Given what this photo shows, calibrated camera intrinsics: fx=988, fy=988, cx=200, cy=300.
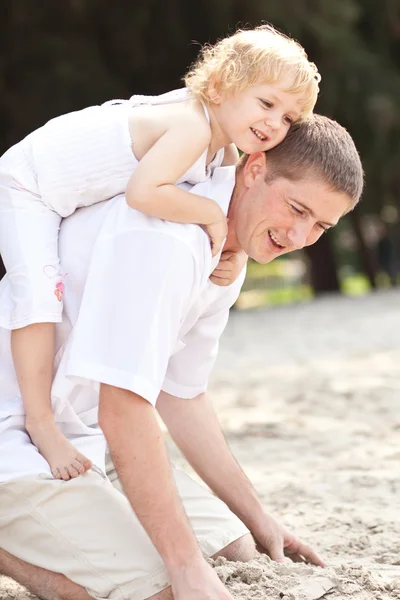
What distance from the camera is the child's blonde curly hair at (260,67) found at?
270 centimetres

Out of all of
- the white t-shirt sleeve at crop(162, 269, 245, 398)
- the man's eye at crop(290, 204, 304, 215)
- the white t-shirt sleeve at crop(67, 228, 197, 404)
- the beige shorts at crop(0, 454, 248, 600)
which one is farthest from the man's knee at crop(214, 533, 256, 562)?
the man's eye at crop(290, 204, 304, 215)

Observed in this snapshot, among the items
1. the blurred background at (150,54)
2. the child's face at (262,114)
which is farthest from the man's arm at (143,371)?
the blurred background at (150,54)

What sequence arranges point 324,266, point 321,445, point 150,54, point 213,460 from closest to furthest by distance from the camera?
point 213,460, point 321,445, point 150,54, point 324,266

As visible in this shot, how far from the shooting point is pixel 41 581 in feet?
8.61

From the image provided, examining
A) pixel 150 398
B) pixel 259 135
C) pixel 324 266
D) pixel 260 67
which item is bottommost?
pixel 324 266

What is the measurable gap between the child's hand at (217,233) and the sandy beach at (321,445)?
2.89 feet

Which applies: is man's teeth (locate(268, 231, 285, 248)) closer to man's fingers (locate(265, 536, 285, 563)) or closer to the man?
the man

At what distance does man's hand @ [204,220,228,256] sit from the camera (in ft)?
8.30

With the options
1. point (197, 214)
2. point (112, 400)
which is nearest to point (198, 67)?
point (197, 214)

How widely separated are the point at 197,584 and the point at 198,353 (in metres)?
0.82

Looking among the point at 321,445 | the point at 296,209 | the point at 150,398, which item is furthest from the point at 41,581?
the point at 321,445

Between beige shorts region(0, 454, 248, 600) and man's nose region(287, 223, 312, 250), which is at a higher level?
man's nose region(287, 223, 312, 250)

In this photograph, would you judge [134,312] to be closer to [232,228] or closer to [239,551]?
[232,228]

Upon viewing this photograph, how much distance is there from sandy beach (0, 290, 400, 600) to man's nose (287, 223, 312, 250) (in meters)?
0.90
